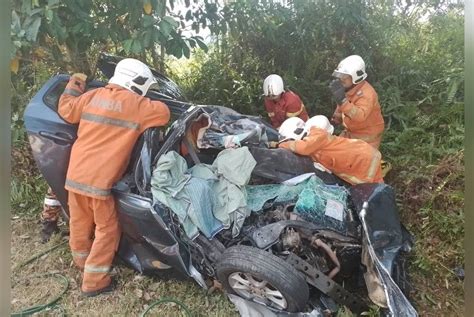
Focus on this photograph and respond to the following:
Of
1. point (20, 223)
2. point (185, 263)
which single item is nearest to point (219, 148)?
point (185, 263)

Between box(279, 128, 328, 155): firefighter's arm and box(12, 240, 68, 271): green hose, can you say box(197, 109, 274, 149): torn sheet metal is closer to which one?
box(279, 128, 328, 155): firefighter's arm

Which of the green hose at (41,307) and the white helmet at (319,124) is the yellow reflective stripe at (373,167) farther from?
the green hose at (41,307)

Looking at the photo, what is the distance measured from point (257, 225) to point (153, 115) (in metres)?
1.07

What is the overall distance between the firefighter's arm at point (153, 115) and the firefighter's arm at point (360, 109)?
1958 mm

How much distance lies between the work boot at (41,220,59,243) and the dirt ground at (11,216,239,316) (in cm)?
20

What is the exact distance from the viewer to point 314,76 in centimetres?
565

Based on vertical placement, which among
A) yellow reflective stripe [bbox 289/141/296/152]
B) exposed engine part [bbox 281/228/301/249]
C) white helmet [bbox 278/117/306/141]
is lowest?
exposed engine part [bbox 281/228/301/249]

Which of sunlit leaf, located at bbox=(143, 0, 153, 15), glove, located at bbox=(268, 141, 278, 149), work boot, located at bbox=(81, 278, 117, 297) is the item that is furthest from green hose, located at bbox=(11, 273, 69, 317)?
sunlit leaf, located at bbox=(143, 0, 153, 15)

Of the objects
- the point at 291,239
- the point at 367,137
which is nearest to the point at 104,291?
the point at 291,239

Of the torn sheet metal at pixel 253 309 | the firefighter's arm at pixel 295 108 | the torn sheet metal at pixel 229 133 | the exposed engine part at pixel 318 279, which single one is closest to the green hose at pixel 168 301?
Result: the torn sheet metal at pixel 253 309

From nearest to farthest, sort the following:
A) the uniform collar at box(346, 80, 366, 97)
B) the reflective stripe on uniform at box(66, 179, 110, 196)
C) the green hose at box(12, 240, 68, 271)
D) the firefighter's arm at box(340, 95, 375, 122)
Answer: the reflective stripe on uniform at box(66, 179, 110, 196) < the green hose at box(12, 240, 68, 271) < the firefighter's arm at box(340, 95, 375, 122) < the uniform collar at box(346, 80, 366, 97)

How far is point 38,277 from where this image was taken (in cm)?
349

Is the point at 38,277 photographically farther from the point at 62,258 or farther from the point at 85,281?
the point at 85,281

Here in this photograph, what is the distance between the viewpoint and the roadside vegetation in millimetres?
3244
